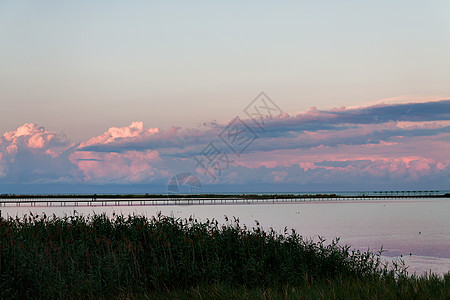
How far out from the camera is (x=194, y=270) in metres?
14.2

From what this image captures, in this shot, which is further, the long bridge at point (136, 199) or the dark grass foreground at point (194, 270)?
the long bridge at point (136, 199)

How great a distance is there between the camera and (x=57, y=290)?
38.3 ft

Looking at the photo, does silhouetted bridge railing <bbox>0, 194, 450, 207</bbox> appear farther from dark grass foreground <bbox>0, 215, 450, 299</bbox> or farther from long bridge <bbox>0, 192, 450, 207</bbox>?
dark grass foreground <bbox>0, 215, 450, 299</bbox>

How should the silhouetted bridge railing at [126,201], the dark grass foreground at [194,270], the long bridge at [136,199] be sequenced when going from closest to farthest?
the dark grass foreground at [194,270], the silhouetted bridge railing at [126,201], the long bridge at [136,199]

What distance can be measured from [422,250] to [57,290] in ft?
89.4

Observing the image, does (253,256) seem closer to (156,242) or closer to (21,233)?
(156,242)

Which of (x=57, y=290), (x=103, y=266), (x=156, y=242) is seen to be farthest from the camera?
(x=156, y=242)

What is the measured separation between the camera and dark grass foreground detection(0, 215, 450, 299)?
10.8 metres

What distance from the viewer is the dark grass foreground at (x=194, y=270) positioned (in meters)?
10.8

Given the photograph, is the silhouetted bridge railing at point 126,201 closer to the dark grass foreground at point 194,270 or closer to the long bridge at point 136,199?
the long bridge at point 136,199

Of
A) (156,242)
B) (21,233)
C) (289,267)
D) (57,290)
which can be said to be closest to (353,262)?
Answer: (289,267)

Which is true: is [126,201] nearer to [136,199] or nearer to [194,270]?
[136,199]

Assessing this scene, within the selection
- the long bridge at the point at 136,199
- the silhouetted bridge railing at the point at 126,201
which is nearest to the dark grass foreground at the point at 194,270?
the silhouetted bridge railing at the point at 126,201

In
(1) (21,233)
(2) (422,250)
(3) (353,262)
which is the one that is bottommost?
(2) (422,250)
